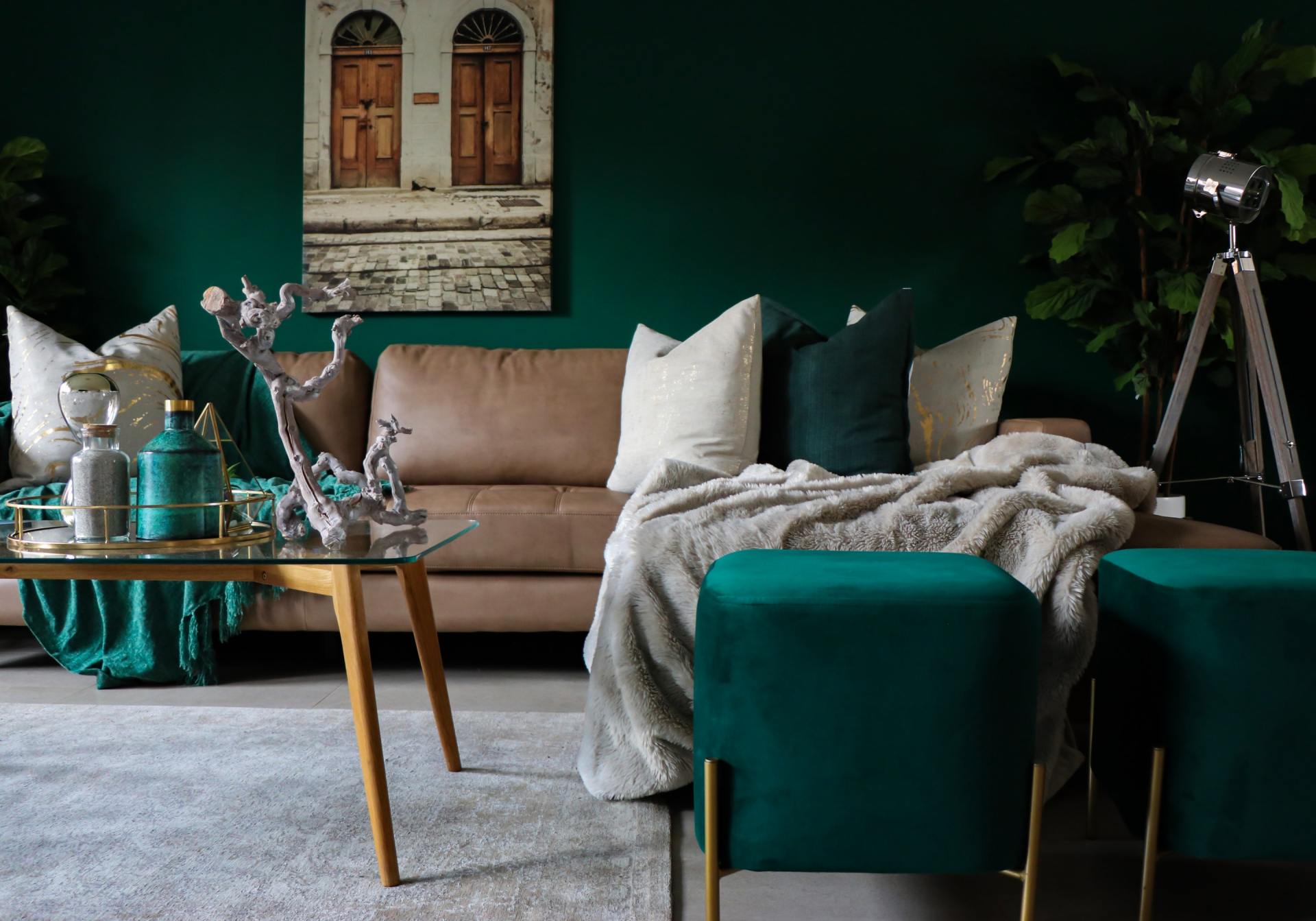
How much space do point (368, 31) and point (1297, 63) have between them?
9.77ft

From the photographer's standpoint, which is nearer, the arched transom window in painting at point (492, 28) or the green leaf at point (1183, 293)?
the green leaf at point (1183, 293)

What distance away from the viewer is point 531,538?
2.44 metres

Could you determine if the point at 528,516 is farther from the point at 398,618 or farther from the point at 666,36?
the point at 666,36

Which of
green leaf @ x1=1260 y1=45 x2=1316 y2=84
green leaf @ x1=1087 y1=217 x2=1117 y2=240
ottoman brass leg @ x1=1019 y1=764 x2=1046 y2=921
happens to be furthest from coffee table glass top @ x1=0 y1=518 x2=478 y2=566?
green leaf @ x1=1260 y1=45 x2=1316 y2=84

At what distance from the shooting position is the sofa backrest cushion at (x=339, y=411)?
10.4 ft

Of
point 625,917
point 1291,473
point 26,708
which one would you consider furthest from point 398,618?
point 1291,473

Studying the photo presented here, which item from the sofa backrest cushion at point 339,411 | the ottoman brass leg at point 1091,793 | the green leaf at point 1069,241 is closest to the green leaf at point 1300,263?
the green leaf at point 1069,241

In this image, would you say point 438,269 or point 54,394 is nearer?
point 54,394

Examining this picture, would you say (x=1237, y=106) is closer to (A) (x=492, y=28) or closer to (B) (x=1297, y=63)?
(B) (x=1297, y=63)

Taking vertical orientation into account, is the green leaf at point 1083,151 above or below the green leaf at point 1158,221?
above

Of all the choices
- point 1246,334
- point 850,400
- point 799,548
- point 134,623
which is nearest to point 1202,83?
point 1246,334

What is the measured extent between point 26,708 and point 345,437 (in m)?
1.25

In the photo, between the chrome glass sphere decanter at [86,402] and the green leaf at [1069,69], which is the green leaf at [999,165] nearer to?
the green leaf at [1069,69]

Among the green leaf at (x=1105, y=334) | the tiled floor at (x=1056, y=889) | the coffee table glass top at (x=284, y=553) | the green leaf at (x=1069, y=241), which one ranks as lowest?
the tiled floor at (x=1056, y=889)
